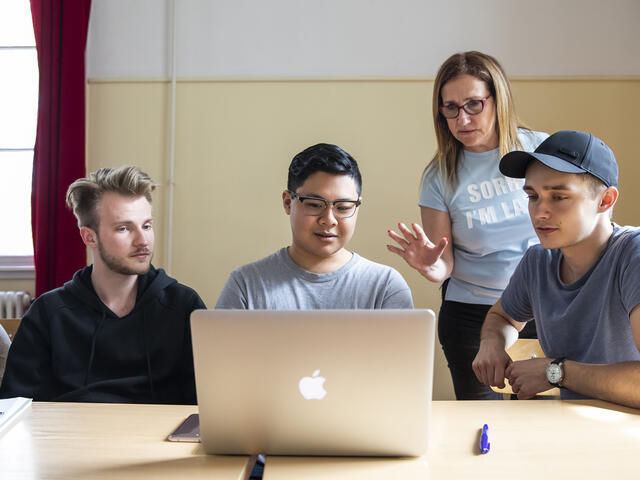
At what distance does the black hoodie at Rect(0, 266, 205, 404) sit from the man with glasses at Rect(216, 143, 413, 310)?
232mm

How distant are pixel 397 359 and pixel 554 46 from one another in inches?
119

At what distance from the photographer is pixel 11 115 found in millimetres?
3920

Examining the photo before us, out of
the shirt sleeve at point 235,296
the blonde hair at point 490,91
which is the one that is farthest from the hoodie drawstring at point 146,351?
the blonde hair at point 490,91

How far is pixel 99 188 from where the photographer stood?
1898mm

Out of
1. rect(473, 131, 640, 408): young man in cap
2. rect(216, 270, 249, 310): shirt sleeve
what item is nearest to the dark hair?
rect(216, 270, 249, 310): shirt sleeve

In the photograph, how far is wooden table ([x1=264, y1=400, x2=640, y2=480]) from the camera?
3.28 feet

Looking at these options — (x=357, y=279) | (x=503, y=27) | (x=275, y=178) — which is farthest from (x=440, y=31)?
(x=357, y=279)

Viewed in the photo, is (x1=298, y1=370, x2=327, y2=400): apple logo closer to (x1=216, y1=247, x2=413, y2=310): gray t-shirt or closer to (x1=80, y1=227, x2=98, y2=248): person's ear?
(x1=216, y1=247, x2=413, y2=310): gray t-shirt

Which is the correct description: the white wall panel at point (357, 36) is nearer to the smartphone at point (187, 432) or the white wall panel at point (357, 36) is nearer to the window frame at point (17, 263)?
the window frame at point (17, 263)

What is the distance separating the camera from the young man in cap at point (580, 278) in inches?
54.3

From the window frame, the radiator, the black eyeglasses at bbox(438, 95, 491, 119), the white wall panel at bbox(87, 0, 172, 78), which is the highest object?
the white wall panel at bbox(87, 0, 172, 78)

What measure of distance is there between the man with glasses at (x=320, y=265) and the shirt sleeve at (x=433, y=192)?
0.41 metres

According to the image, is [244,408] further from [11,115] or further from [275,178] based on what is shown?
[11,115]

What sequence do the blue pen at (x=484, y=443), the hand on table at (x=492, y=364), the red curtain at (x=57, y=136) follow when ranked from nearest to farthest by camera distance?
the blue pen at (x=484, y=443)
the hand on table at (x=492, y=364)
the red curtain at (x=57, y=136)
